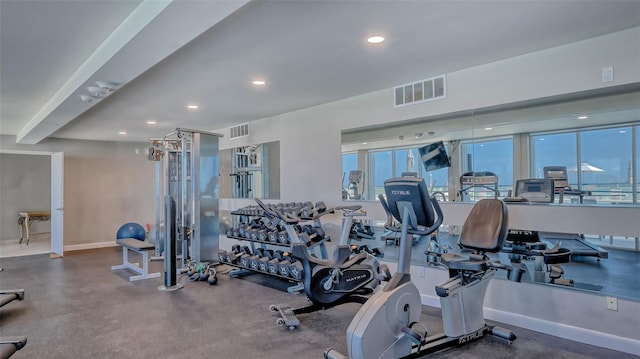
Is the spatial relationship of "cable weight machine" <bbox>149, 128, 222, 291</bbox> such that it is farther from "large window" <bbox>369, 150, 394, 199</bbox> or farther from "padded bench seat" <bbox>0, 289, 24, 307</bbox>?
"large window" <bbox>369, 150, 394, 199</bbox>

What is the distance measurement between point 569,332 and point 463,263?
3.78 ft

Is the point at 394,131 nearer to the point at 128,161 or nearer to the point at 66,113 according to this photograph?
the point at 66,113

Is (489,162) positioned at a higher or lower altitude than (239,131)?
lower

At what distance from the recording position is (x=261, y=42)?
298cm

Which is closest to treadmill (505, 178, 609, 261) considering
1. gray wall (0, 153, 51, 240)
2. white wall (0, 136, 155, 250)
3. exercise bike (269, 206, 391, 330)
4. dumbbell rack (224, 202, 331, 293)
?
exercise bike (269, 206, 391, 330)

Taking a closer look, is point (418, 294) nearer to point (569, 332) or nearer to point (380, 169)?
point (569, 332)

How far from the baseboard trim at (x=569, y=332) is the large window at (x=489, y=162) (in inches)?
44.7

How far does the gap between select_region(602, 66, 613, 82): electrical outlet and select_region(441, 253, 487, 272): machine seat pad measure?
1.75 meters

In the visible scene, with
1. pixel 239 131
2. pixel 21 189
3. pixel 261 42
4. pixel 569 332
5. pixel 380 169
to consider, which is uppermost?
pixel 261 42

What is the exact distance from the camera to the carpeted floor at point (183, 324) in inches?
110

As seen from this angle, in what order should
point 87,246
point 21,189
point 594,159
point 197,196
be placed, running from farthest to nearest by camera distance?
point 21,189 < point 87,246 < point 197,196 < point 594,159

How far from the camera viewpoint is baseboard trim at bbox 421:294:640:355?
2.75 metres

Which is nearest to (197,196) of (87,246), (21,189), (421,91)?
(421,91)

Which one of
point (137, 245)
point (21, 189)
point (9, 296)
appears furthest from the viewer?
point (21, 189)
